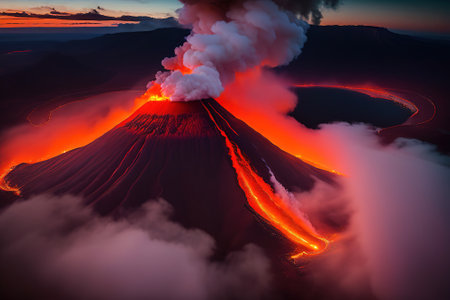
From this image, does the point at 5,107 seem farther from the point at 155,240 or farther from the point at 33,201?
the point at 155,240

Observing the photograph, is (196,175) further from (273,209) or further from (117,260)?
(117,260)

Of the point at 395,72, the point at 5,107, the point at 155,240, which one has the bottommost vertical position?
the point at 5,107

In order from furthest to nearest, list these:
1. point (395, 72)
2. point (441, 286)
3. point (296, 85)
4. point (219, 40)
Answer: point (395, 72)
point (296, 85)
point (219, 40)
point (441, 286)

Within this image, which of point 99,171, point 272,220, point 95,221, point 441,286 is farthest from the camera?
point 99,171

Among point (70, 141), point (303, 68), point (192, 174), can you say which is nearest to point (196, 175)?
point (192, 174)

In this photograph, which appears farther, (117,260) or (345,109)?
(345,109)

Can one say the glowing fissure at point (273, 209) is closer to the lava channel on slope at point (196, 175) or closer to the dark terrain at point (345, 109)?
the lava channel on slope at point (196, 175)

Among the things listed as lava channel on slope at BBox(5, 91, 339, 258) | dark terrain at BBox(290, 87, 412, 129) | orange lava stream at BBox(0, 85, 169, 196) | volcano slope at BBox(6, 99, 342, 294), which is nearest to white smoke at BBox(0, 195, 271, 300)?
volcano slope at BBox(6, 99, 342, 294)

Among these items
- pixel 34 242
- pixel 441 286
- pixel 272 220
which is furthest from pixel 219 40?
pixel 441 286
